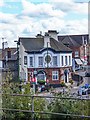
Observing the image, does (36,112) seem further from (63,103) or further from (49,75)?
(49,75)

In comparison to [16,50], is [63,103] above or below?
below

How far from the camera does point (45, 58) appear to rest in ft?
10.7

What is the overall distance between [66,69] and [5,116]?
1127mm

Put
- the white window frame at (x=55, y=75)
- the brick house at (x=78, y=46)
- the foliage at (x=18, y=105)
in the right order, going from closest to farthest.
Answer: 1. the foliage at (x=18, y=105)
2. the brick house at (x=78, y=46)
3. the white window frame at (x=55, y=75)

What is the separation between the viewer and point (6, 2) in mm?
2529

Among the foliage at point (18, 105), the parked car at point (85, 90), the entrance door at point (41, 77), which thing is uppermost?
the entrance door at point (41, 77)

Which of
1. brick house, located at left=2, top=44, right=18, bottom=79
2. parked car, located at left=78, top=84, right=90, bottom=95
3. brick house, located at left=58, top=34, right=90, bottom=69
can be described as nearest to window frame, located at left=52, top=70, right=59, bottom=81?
brick house, located at left=58, top=34, right=90, bottom=69

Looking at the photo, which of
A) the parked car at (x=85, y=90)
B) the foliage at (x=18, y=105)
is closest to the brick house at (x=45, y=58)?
the parked car at (x=85, y=90)

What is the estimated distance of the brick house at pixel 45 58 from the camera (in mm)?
3111

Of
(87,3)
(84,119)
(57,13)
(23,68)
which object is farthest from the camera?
(23,68)

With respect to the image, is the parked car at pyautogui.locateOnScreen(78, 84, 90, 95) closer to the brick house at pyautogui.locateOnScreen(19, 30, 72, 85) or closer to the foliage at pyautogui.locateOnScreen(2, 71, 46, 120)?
the foliage at pyautogui.locateOnScreen(2, 71, 46, 120)

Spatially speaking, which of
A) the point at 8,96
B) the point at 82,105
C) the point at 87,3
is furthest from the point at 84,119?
the point at 87,3

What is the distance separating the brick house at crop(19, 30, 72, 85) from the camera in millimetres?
3111

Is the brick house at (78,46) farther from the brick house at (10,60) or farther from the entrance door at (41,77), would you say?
the brick house at (10,60)
